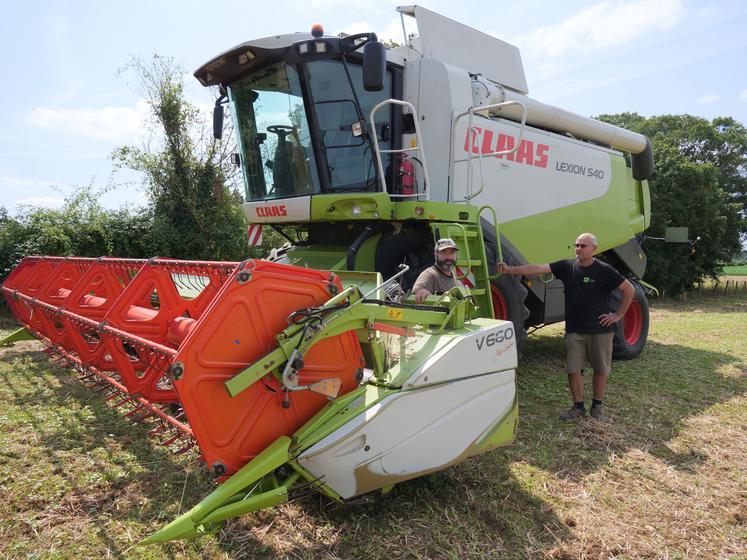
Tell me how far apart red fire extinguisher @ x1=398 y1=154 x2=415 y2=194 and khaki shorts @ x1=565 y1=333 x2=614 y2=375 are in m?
1.75

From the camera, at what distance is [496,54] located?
5.55 meters

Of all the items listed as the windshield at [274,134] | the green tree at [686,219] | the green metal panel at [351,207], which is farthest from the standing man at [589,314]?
the green tree at [686,219]

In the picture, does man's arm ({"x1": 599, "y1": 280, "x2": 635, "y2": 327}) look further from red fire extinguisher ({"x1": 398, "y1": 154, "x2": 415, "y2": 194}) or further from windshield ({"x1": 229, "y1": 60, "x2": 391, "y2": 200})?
windshield ({"x1": 229, "y1": 60, "x2": 391, "y2": 200})

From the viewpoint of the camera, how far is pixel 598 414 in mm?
4078

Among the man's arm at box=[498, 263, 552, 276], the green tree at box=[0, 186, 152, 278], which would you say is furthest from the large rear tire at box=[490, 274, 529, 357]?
the green tree at box=[0, 186, 152, 278]

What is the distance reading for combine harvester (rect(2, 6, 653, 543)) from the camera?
229 centimetres

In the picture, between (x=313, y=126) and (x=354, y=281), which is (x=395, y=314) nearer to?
(x=354, y=281)

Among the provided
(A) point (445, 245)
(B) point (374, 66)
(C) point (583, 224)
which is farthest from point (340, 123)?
(C) point (583, 224)

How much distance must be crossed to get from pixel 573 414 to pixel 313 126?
3.02 m

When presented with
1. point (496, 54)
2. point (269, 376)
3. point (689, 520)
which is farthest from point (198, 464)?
point (496, 54)

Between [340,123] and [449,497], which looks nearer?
[449,497]

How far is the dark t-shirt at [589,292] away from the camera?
13.0 ft

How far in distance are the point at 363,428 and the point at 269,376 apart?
0.47 metres

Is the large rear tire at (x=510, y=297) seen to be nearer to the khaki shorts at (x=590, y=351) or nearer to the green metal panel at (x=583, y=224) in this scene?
the khaki shorts at (x=590, y=351)
